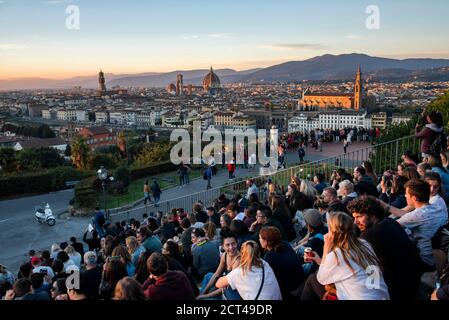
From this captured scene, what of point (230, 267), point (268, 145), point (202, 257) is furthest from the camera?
point (268, 145)

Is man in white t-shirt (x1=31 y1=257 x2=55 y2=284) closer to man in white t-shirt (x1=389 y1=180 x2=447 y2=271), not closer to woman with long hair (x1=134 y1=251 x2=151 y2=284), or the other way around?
woman with long hair (x1=134 y1=251 x2=151 y2=284)

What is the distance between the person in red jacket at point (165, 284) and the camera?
3742 mm

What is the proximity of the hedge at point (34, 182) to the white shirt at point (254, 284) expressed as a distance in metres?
21.0

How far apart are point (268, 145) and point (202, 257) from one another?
15873 millimetres

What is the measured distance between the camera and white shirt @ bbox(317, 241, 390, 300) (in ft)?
10.2

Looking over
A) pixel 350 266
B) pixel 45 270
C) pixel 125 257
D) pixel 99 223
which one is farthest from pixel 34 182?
pixel 350 266

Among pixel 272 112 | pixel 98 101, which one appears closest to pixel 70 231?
pixel 272 112

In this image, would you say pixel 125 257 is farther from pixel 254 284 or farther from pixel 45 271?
pixel 254 284

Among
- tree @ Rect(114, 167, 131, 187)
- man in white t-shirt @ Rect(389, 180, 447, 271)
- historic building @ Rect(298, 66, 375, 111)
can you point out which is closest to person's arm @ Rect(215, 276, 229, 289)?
man in white t-shirt @ Rect(389, 180, 447, 271)

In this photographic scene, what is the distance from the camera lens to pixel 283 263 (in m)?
3.96

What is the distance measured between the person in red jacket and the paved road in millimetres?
10028

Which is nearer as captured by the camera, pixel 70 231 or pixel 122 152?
pixel 70 231
